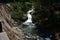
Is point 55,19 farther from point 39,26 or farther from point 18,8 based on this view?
point 18,8

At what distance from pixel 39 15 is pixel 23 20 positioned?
1.22 m

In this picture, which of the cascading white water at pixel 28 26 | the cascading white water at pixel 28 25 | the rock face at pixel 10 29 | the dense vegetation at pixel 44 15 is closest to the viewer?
the rock face at pixel 10 29

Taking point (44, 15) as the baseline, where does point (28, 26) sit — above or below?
below

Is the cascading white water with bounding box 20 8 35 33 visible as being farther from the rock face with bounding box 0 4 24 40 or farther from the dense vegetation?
the rock face with bounding box 0 4 24 40

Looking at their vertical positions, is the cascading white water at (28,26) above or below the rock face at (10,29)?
below

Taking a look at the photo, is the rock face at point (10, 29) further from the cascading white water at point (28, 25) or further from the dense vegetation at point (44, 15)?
the dense vegetation at point (44, 15)

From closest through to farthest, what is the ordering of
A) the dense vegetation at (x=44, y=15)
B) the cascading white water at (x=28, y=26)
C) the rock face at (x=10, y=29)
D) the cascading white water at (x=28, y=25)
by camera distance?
1. the rock face at (x=10, y=29)
2. the cascading white water at (x=28, y=26)
3. the dense vegetation at (x=44, y=15)
4. the cascading white water at (x=28, y=25)

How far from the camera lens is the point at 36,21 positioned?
11289 millimetres

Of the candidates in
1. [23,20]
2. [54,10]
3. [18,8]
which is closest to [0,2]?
[18,8]

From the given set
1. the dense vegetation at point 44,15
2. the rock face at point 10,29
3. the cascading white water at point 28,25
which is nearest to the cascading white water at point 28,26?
the cascading white water at point 28,25

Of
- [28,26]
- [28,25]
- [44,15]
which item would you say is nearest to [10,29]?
[28,26]

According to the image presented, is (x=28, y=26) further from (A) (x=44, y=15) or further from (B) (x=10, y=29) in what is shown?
(B) (x=10, y=29)

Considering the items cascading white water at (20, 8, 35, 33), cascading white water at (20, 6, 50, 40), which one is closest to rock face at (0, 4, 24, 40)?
cascading white water at (20, 6, 50, 40)

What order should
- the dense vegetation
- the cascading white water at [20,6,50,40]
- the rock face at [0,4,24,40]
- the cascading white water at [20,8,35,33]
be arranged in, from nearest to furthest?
1. the rock face at [0,4,24,40]
2. the cascading white water at [20,6,50,40]
3. the dense vegetation
4. the cascading white water at [20,8,35,33]
